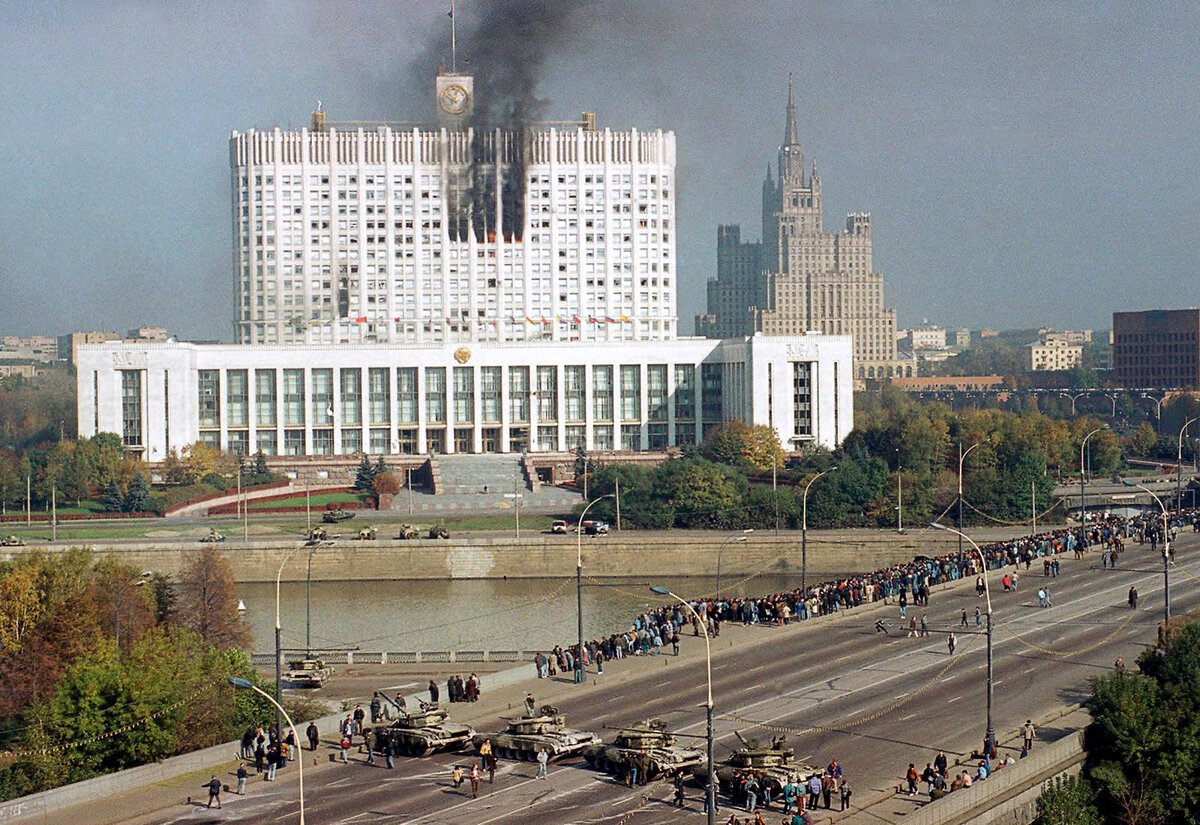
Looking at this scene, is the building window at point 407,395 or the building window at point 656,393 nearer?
the building window at point 407,395

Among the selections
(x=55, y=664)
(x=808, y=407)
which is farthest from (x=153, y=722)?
(x=808, y=407)

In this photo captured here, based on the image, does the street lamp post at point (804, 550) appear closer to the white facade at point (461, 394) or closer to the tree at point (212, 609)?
the tree at point (212, 609)

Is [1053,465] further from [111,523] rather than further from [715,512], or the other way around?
[111,523]

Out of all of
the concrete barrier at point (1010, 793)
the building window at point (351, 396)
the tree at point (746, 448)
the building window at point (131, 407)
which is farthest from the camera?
the building window at point (351, 396)

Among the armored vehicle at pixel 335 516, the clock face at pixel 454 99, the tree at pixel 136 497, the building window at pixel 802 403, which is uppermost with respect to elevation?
the clock face at pixel 454 99

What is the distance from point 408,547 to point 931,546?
33.7 meters

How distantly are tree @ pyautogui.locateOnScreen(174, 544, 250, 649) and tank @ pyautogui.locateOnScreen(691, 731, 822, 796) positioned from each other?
3082cm

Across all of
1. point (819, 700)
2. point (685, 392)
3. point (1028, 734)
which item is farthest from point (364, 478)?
point (1028, 734)

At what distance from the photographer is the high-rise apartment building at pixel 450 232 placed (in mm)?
181500

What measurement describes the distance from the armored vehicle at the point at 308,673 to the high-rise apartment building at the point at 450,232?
111 m

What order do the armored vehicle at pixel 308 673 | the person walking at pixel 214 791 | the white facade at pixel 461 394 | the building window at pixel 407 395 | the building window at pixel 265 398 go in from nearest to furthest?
the person walking at pixel 214 791 < the armored vehicle at pixel 308 673 < the white facade at pixel 461 394 < the building window at pixel 265 398 < the building window at pixel 407 395

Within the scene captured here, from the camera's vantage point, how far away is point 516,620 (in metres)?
92.4

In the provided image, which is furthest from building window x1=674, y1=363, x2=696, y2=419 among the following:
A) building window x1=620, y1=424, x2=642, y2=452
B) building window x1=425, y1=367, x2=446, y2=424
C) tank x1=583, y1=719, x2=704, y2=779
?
tank x1=583, y1=719, x2=704, y2=779

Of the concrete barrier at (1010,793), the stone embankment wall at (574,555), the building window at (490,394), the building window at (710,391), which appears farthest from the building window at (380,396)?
the concrete barrier at (1010,793)
